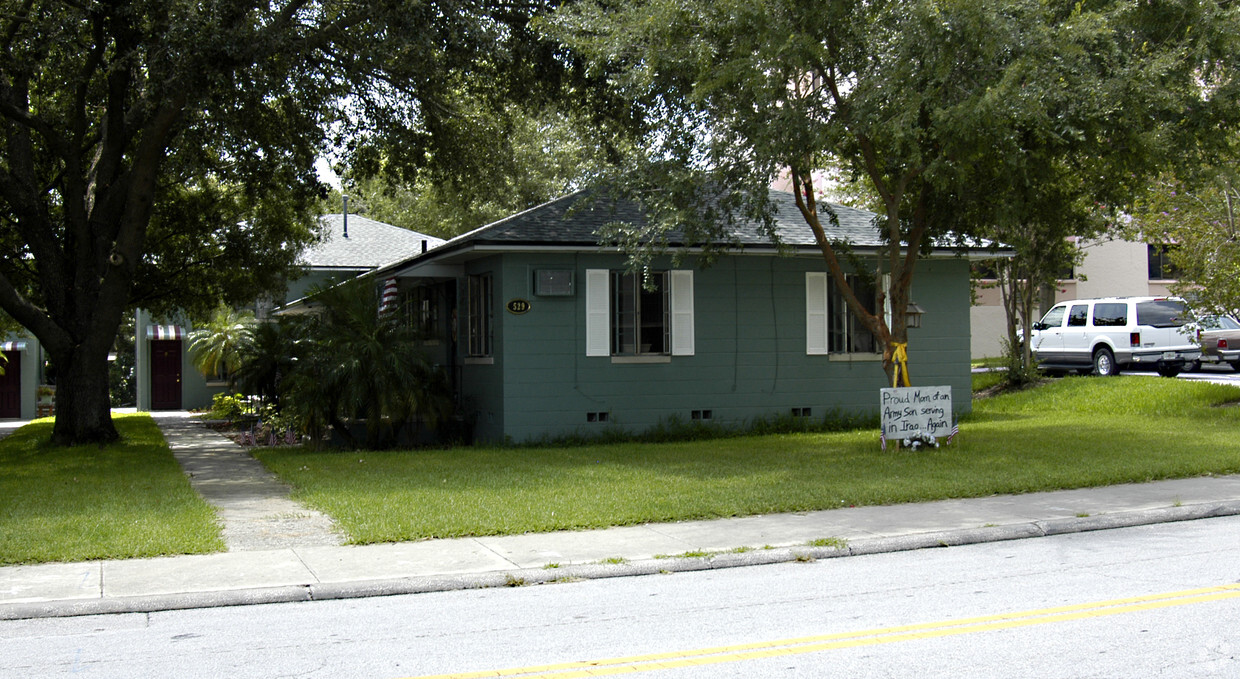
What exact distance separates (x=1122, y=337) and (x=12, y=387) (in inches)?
1374

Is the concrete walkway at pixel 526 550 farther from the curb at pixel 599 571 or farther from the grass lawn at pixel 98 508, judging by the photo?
the grass lawn at pixel 98 508

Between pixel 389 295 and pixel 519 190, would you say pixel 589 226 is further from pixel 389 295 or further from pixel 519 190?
pixel 519 190

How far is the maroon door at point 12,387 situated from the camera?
120 ft

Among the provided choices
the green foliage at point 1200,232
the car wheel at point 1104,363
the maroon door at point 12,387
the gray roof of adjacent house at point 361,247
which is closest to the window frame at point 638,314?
the green foliage at point 1200,232

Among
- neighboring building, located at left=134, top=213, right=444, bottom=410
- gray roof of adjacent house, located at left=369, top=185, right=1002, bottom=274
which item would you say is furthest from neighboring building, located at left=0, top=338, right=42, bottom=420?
gray roof of adjacent house, located at left=369, top=185, right=1002, bottom=274

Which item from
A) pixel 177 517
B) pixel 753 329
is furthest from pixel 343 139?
pixel 177 517

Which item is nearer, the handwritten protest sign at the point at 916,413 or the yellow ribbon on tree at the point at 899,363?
the handwritten protest sign at the point at 916,413

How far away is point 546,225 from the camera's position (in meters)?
18.1

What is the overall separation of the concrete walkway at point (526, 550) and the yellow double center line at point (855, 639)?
242 centimetres

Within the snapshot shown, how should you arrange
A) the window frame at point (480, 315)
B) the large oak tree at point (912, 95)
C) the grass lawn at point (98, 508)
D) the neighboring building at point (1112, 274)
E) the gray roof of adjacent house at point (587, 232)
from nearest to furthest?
the grass lawn at point (98, 508) → the large oak tree at point (912, 95) → the gray roof of adjacent house at point (587, 232) → the window frame at point (480, 315) → the neighboring building at point (1112, 274)

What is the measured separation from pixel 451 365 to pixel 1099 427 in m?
11.6

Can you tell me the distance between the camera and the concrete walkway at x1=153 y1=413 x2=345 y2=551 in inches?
380

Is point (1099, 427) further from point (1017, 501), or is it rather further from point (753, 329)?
point (1017, 501)

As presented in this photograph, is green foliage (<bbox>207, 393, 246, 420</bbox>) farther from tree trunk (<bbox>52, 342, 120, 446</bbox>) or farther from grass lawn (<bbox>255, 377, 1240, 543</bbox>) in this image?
grass lawn (<bbox>255, 377, 1240, 543</bbox>)
